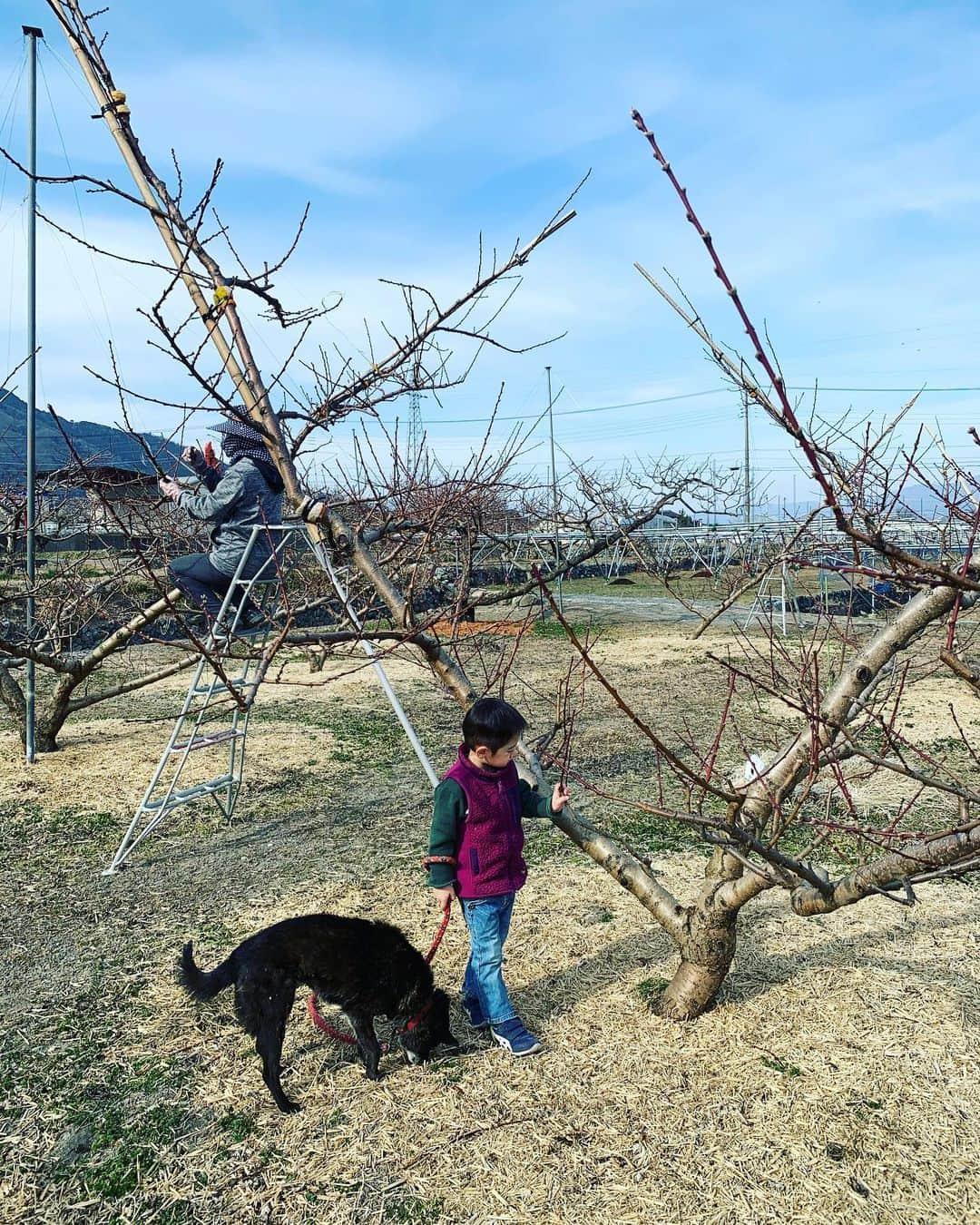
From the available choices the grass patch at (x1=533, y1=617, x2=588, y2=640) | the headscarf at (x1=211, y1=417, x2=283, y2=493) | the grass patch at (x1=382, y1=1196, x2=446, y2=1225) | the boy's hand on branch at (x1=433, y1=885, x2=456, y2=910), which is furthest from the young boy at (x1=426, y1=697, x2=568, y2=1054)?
the grass patch at (x1=533, y1=617, x2=588, y2=640)

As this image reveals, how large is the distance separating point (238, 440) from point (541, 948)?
2818 mm

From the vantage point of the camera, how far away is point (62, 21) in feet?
10.6

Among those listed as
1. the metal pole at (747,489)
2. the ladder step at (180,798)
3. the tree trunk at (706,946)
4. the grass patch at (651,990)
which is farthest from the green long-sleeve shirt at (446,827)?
the metal pole at (747,489)

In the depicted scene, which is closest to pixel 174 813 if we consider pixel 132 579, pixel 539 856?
pixel 539 856

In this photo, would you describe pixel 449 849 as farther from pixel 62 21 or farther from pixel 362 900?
pixel 62 21

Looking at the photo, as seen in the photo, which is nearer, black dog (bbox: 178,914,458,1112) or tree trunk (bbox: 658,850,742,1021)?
black dog (bbox: 178,914,458,1112)

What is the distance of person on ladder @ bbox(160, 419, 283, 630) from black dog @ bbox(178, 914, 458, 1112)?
77.6 inches

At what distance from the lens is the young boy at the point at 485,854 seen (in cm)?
286

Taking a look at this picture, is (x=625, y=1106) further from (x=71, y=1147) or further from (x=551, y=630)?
(x=551, y=630)

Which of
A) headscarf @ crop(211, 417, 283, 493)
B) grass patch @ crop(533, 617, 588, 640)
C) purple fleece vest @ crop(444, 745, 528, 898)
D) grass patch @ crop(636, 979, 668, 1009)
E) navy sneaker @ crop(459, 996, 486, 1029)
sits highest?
headscarf @ crop(211, 417, 283, 493)

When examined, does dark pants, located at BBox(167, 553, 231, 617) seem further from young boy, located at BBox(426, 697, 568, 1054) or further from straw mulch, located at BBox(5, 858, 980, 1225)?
young boy, located at BBox(426, 697, 568, 1054)

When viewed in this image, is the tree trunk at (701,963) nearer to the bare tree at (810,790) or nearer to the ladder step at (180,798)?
the bare tree at (810,790)

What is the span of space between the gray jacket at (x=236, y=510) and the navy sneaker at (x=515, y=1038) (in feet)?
8.33

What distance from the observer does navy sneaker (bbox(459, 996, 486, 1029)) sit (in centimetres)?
308
